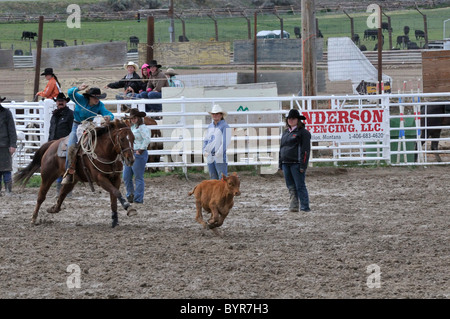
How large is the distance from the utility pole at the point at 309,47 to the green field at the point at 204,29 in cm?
2498

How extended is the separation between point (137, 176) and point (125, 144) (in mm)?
2020

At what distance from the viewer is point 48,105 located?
14828 millimetres

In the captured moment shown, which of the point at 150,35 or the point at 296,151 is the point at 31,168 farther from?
the point at 150,35

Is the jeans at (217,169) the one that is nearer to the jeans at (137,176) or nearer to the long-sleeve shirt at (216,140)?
Answer: the long-sleeve shirt at (216,140)

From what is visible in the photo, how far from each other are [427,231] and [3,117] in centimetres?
721

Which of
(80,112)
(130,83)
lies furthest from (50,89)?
(80,112)

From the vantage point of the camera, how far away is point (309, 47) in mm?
15945

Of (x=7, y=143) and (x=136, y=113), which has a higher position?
(x=136, y=113)

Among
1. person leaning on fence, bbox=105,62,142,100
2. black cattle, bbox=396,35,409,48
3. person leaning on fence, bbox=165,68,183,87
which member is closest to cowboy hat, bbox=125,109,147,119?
person leaning on fence, bbox=105,62,142,100

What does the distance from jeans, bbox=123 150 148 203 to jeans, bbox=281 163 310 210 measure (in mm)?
2158

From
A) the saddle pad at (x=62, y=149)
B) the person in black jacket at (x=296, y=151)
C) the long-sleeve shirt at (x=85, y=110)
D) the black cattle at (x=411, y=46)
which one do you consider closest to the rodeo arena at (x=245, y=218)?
the saddle pad at (x=62, y=149)

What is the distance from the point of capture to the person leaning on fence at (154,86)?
52.6 feet

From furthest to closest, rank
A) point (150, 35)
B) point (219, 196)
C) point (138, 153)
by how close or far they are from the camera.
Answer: point (150, 35), point (138, 153), point (219, 196)

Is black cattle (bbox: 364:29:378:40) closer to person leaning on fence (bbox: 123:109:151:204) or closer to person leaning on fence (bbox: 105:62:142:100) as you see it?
person leaning on fence (bbox: 105:62:142:100)
